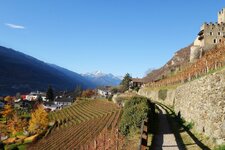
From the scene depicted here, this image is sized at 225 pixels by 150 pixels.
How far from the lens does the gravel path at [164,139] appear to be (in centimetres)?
2380

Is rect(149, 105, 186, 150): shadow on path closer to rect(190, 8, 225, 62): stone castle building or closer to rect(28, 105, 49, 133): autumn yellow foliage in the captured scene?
rect(190, 8, 225, 62): stone castle building

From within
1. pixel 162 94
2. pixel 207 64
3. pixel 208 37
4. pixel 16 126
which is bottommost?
pixel 16 126

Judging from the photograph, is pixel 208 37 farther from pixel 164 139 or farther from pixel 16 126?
pixel 16 126

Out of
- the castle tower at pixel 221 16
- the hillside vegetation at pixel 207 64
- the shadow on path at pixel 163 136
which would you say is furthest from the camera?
the castle tower at pixel 221 16

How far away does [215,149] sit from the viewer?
20953mm

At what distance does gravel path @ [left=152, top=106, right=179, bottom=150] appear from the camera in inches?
937

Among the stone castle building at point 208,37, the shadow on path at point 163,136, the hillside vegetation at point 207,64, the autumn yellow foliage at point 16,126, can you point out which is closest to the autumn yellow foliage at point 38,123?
the autumn yellow foliage at point 16,126

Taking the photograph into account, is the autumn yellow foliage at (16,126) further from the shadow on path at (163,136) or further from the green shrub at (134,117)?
the green shrub at (134,117)

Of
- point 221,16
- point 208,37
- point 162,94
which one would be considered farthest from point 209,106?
point 221,16

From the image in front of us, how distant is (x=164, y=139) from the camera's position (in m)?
27.0

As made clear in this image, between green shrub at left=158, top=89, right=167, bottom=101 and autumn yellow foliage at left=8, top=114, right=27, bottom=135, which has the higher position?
green shrub at left=158, top=89, right=167, bottom=101

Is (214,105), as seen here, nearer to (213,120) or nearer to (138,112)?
(213,120)

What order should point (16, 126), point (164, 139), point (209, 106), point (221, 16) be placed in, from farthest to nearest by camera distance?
point (16, 126), point (221, 16), point (164, 139), point (209, 106)

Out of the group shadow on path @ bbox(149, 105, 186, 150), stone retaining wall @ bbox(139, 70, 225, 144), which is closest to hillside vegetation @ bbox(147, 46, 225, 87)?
Result: stone retaining wall @ bbox(139, 70, 225, 144)
